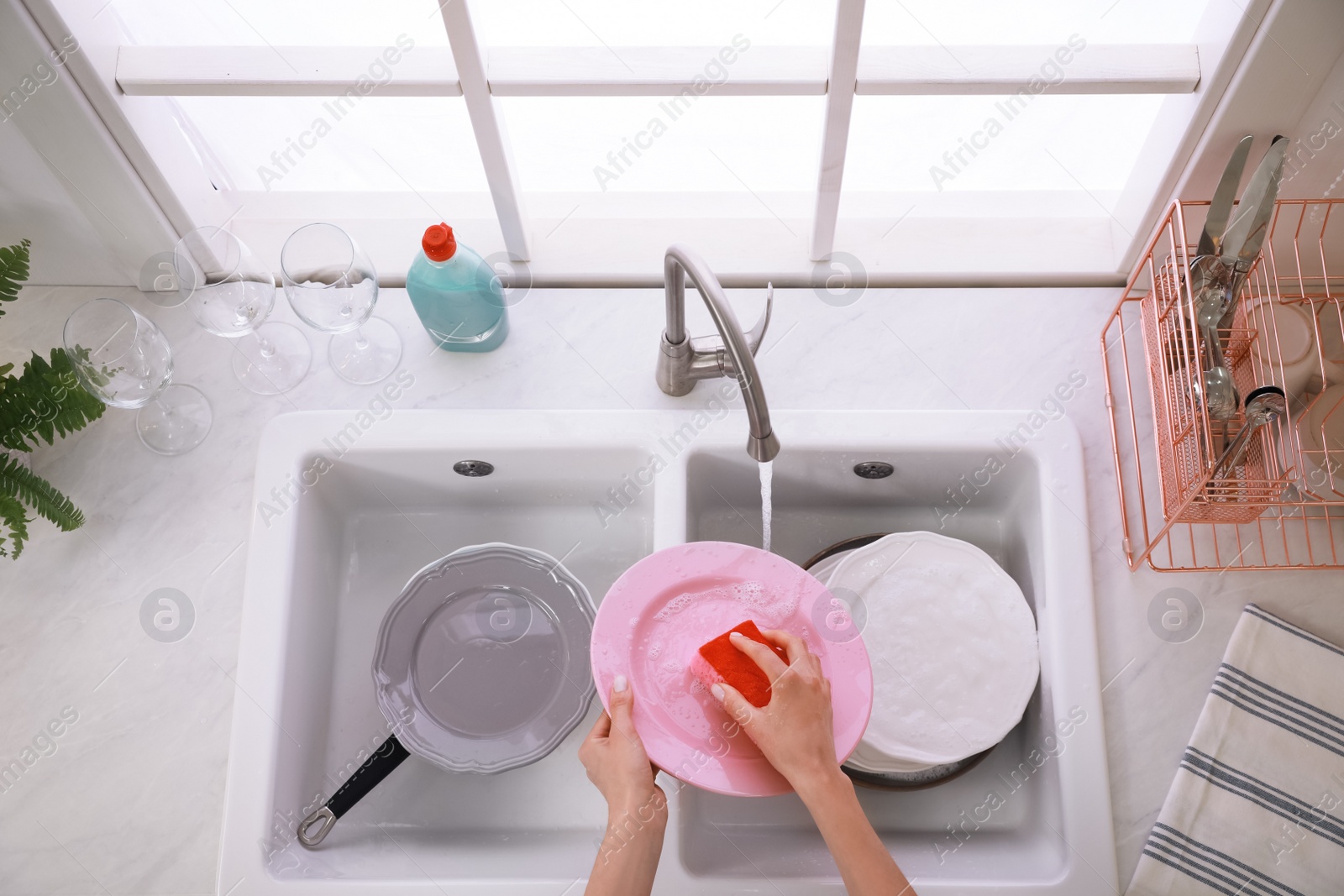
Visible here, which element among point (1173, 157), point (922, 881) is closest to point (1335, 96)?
point (1173, 157)

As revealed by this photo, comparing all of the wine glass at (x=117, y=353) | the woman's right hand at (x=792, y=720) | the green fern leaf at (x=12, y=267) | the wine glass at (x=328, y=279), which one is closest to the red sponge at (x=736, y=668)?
the woman's right hand at (x=792, y=720)

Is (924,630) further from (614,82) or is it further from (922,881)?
(614,82)

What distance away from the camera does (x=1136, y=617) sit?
39.5 inches

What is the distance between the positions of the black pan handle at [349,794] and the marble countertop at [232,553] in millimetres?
109

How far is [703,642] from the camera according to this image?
88 centimetres

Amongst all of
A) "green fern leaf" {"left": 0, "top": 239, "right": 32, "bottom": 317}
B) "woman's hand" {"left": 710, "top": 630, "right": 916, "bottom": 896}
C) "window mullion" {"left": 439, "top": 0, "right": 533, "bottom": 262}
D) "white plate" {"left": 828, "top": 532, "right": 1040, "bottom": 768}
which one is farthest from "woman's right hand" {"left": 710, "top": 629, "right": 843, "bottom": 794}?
"green fern leaf" {"left": 0, "top": 239, "right": 32, "bottom": 317}

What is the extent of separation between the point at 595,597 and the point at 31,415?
2.33ft

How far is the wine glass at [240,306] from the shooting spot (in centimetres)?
100

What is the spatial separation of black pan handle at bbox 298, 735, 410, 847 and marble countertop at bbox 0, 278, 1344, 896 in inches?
4.3

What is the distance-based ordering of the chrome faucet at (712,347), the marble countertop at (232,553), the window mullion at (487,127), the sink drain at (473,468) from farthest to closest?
1. the sink drain at (473,468)
2. the marble countertop at (232,553)
3. the window mullion at (487,127)
4. the chrome faucet at (712,347)

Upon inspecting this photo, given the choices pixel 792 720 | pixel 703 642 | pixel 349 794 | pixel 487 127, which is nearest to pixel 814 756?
pixel 792 720

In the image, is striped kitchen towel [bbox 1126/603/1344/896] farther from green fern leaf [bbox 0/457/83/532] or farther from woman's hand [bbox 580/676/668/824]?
green fern leaf [bbox 0/457/83/532]

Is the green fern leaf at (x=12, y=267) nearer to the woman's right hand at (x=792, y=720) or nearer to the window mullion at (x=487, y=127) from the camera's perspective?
the window mullion at (x=487, y=127)

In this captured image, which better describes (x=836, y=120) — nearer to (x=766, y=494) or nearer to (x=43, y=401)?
(x=766, y=494)
